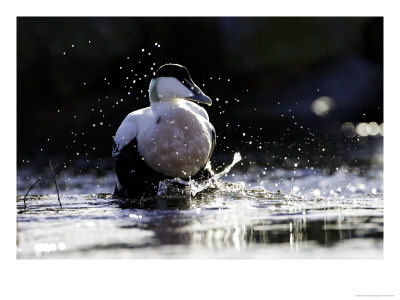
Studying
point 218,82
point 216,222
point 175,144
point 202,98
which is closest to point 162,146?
point 175,144

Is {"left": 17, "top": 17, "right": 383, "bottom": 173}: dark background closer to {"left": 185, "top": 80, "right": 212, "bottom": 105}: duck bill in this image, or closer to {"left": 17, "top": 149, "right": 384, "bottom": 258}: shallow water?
{"left": 185, "top": 80, "right": 212, "bottom": 105}: duck bill

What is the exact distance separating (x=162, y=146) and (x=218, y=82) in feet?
7.16

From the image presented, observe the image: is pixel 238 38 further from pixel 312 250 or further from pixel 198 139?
pixel 312 250

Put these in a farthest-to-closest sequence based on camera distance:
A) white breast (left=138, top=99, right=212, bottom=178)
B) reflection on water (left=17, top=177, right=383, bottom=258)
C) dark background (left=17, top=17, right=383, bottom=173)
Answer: dark background (left=17, top=17, right=383, bottom=173)
white breast (left=138, top=99, right=212, bottom=178)
reflection on water (left=17, top=177, right=383, bottom=258)

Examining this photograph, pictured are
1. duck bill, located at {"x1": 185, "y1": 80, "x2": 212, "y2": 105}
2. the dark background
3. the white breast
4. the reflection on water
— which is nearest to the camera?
the reflection on water

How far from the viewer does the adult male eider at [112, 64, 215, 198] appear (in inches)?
165

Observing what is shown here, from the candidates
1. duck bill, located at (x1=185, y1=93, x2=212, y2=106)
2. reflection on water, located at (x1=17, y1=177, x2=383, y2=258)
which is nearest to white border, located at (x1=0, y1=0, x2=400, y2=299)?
reflection on water, located at (x1=17, y1=177, x2=383, y2=258)

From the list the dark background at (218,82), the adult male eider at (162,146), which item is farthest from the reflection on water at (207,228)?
the dark background at (218,82)

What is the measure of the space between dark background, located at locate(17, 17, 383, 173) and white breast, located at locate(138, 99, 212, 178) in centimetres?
81

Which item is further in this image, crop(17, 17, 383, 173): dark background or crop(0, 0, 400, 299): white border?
crop(17, 17, 383, 173): dark background

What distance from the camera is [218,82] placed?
6.25 meters

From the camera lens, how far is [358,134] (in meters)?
6.14
